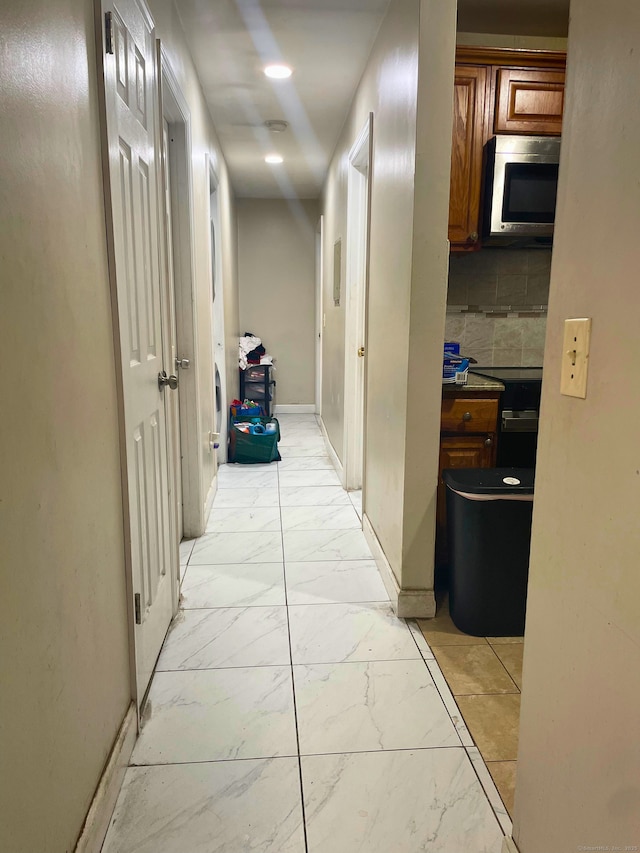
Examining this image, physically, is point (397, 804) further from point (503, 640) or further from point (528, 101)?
point (528, 101)

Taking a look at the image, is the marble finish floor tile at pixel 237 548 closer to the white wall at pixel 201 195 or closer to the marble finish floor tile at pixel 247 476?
the white wall at pixel 201 195

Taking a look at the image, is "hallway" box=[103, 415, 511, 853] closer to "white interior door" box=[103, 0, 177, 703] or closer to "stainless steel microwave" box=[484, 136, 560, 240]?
"white interior door" box=[103, 0, 177, 703]

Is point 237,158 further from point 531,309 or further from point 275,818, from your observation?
point 275,818

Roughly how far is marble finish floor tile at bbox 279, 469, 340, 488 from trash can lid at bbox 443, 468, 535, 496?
77.3 inches

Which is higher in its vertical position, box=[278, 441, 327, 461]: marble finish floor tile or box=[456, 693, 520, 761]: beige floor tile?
box=[278, 441, 327, 461]: marble finish floor tile

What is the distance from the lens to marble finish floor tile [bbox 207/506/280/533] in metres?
3.32

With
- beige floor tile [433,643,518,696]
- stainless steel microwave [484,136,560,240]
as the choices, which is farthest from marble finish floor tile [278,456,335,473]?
beige floor tile [433,643,518,696]

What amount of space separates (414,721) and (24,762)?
1178mm

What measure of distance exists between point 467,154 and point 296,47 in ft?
3.26

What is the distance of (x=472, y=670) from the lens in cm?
202

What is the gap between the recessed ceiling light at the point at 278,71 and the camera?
10.0 feet

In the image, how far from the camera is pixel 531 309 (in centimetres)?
322

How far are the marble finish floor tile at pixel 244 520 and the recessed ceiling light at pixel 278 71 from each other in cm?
244

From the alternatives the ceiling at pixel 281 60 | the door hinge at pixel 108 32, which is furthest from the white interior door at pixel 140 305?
the ceiling at pixel 281 60
